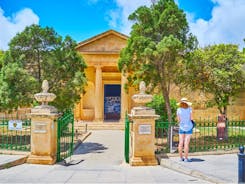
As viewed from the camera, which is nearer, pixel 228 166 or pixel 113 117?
pixel 228 166

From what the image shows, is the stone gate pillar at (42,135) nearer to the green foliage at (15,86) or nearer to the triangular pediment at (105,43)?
the green foliage at (15,86)

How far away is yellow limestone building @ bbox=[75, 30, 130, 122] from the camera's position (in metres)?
25.0

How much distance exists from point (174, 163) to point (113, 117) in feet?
64.5

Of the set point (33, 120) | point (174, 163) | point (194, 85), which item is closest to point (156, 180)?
point (174, 163)

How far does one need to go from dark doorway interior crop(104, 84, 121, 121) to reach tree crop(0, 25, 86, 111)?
46.4ft

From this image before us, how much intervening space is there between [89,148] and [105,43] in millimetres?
12861

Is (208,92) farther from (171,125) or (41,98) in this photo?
(41,98)

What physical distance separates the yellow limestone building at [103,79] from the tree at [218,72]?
32.7 ft

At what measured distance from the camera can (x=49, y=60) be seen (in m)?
13.3

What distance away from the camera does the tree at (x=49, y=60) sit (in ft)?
44.0

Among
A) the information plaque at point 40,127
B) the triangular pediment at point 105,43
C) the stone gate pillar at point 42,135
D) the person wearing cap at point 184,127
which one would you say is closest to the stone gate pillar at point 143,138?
the person wearing cap at point 184,127


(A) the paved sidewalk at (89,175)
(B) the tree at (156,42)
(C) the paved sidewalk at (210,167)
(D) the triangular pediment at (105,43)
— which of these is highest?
(D) the triangular pediment at (105,43)

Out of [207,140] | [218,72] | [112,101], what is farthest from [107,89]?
[218,72]

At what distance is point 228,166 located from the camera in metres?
8.34
